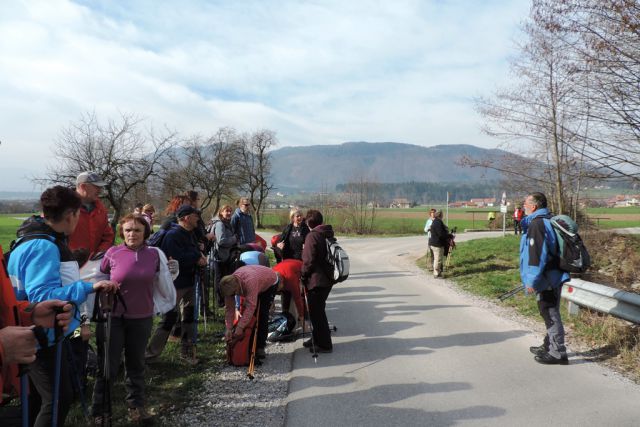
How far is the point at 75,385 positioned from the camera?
3.61m

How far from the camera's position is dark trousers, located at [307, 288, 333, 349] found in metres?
6.04

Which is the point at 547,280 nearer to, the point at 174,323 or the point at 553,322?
the point at 553,322

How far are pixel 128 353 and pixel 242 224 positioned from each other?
15.7 ft

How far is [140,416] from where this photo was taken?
397cm

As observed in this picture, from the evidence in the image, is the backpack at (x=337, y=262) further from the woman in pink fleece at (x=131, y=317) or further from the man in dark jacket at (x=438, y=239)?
the man in dark jacket at (x=438, y=239)

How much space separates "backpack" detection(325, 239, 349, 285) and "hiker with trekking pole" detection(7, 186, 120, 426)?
11.8 ft

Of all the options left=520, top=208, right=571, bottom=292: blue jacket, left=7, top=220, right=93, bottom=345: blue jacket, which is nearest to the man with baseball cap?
left=7, top=220, right=93, bottom=345: blue jacket

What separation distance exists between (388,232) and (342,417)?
35.1 metres

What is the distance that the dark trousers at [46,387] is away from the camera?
283 cm

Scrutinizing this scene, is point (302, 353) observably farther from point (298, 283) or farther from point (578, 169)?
point (578, 169)

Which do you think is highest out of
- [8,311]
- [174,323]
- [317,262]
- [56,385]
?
[8,311]

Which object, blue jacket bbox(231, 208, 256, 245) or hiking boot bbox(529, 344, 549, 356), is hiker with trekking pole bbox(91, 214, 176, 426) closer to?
blue jacket bbox(231, 208, 256, 245)

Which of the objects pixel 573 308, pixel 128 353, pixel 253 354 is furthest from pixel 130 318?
pixel 573 308

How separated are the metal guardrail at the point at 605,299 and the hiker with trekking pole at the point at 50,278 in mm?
6253
